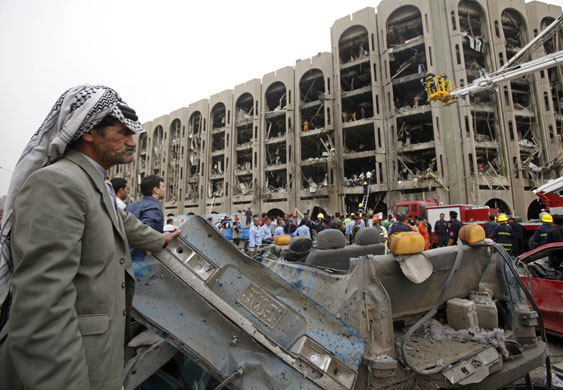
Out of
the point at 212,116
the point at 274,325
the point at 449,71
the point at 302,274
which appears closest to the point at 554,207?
the point at 449,71

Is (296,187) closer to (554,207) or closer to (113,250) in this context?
(554,207)

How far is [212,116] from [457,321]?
30.5m

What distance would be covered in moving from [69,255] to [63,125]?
615mm

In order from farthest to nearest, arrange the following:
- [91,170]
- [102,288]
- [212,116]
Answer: [212,116] < [91,170] < [102,288]

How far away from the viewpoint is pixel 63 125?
119 cm

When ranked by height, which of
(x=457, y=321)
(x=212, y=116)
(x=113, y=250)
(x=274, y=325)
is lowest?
(x=457, y=321)

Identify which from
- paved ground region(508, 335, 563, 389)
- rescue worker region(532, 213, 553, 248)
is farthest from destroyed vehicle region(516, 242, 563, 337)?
rescue worker region(532, 213, 553, 248)

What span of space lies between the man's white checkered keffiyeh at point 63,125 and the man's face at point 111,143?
5 cm

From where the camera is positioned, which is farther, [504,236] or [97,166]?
[504,236]

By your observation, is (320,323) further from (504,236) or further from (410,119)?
(410,119)

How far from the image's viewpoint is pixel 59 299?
89cm

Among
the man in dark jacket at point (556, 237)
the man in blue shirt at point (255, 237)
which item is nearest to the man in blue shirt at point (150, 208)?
the man in dark jacket at point (556, 237)

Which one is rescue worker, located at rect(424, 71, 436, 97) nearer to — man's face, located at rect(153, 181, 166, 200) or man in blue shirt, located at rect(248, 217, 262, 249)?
man in blue shirt, located at rect(248, 217, 262, 249)

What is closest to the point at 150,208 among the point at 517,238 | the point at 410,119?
the point at 517,238
